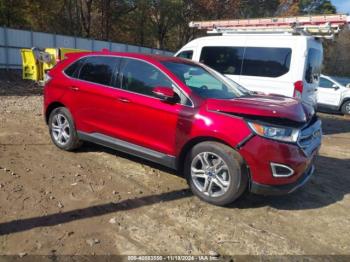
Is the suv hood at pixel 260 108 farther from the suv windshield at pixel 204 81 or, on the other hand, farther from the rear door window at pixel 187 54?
the rear door window at pixel 187 54

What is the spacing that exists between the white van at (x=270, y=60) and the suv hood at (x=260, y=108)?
140 inches

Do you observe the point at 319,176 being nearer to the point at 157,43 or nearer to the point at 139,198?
the point at 139,198

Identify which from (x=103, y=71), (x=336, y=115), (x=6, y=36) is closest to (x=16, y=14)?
(x=6, y=36)

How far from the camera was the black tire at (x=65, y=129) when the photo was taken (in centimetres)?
568

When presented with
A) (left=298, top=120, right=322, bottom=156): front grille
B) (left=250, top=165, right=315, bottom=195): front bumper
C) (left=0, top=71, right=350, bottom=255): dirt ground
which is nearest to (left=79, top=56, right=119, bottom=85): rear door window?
(left=0, top=71, right=350, bottom=255): dirt ground

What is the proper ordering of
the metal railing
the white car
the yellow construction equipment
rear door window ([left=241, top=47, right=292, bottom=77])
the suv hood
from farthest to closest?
1. the metal railing
2. the white car
3. the yellow construction equipment
4. rear door window ([left=241, top=47, right=292, bottom=77])
5. the suv hood

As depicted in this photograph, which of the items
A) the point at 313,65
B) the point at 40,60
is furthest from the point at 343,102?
the point at 40,60

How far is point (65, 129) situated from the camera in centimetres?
584

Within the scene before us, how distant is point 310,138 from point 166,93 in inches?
70.6

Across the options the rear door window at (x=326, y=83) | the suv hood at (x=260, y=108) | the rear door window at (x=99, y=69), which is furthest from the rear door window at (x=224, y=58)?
the rear door window at (x=326, y=83)

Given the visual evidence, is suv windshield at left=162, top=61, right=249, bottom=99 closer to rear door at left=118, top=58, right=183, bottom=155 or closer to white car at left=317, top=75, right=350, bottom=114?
rear door at left=118, top=58, right=183, bottom=155

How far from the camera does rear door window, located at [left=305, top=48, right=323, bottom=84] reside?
8.05 metres

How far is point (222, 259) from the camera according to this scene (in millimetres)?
3260

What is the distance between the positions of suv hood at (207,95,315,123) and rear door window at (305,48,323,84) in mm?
3835
